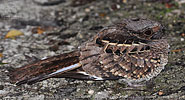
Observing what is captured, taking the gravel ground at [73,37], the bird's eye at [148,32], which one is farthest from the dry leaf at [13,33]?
the bird's eye at [148,32]

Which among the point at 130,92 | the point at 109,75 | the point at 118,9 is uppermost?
the point at 118,9

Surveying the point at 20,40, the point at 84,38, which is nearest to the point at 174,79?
the point at 84,38

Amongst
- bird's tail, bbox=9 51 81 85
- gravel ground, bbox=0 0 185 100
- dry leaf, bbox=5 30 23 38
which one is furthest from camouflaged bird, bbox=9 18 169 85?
dry leaf, bbox=5 30 23 38

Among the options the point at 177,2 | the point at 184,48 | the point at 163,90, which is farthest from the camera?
the point at 177,2

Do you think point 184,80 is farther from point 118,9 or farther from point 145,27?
point 118,9

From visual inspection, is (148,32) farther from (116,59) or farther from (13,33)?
(13,33)

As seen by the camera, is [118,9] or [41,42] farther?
[118,9]

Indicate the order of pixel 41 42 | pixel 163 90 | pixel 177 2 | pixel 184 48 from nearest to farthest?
pixel 163 90 < pixel 184 48 < pixel 41 42 < pixel 177 2

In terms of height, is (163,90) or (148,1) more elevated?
(148,1)
